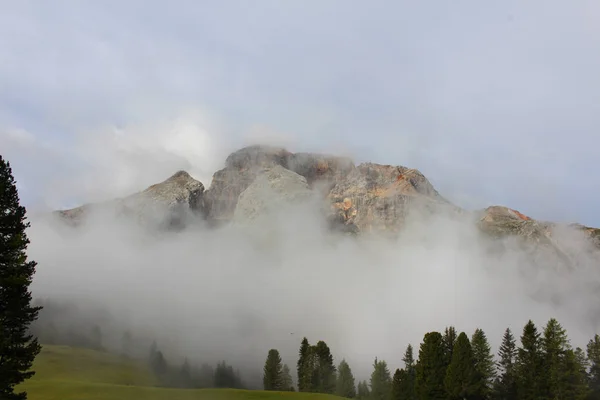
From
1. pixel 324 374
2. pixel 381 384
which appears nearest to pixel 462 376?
pixel 381 384

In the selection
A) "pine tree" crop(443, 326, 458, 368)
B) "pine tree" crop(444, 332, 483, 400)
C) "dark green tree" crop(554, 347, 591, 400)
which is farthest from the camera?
"pine tree" crop(443, 326, 458, 368)

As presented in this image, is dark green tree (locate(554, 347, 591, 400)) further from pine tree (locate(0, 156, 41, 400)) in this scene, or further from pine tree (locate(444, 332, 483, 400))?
pine tree (locate(0, 156, 41, 400))

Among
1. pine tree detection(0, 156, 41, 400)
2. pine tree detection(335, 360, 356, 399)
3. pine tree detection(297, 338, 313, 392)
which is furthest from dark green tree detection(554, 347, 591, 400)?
pine tree detection(0, 156, 41, 400)

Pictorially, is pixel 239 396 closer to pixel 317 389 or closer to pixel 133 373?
pixel 317 389

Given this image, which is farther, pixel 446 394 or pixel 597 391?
pixel 597 391

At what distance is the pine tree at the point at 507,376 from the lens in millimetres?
107562

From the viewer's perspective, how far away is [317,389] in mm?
148250

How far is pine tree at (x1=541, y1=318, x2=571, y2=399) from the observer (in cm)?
9062

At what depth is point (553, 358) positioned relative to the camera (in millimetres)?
92188

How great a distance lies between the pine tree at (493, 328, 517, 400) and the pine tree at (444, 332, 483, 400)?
13.2 metres

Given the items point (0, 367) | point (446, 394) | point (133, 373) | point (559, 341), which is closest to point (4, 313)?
point (0, 367)

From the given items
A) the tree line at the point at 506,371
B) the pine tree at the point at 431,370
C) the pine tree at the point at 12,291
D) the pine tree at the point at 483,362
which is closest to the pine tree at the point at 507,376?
the tree line at the point at 506,371

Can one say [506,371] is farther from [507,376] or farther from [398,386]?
[398,386]

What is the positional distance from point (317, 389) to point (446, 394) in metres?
58.1
